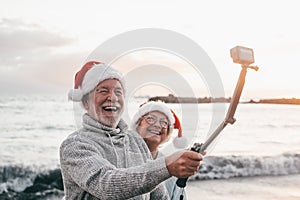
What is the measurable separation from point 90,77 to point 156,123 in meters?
0.76

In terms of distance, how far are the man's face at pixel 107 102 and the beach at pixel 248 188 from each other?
186 inches

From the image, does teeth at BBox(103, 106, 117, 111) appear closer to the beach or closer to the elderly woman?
the elderly woman

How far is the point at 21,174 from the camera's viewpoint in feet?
28.2

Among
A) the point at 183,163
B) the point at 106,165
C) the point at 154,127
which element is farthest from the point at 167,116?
the point at 183,163

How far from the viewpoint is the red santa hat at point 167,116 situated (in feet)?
5.79

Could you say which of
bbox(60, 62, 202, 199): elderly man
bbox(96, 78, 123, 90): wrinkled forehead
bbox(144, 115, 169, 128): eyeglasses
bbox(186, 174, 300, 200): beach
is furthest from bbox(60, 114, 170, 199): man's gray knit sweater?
bbox(186, 174, 300, 200): beach

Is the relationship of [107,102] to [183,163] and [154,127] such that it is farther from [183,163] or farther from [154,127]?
[154,127]

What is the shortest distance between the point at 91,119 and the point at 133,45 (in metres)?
0.43

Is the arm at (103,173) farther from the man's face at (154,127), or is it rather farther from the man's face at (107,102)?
the man's face at (154,127)

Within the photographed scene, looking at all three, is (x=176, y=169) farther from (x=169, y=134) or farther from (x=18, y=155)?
(x=18, y=155)

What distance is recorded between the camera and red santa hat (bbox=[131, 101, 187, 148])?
1764mm

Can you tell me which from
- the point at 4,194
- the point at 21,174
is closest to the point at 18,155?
the point at 21,174

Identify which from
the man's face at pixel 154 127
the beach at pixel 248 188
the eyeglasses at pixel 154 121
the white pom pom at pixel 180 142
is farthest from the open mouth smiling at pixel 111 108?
the beach at pixel 248 188

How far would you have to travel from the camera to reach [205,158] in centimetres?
937
